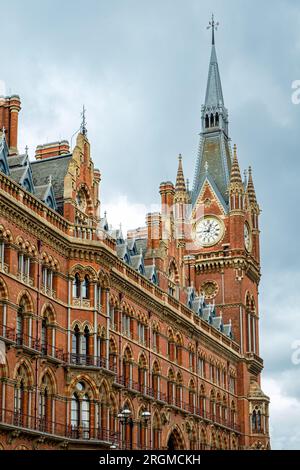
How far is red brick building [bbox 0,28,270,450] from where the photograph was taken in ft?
189

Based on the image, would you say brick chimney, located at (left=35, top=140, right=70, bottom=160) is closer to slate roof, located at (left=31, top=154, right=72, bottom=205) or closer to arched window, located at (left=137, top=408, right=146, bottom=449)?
slate roof, located at (left=31, top=154, right=72, bottom=205)

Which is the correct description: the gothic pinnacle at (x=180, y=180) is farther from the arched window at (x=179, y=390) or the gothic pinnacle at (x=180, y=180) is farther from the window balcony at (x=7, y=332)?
the window balcony at (x=7, y=332)

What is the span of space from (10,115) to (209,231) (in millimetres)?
49952

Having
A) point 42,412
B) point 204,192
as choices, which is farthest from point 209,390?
point 42,412

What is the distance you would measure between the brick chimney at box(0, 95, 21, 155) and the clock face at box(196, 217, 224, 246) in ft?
160

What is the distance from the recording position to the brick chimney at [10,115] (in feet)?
221

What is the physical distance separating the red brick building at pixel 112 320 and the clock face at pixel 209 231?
0.16 meters

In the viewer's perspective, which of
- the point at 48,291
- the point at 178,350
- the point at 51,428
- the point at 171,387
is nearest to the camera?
the point at 51,428

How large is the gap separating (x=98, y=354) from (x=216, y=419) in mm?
34232

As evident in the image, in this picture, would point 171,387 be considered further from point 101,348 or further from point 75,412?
point 75,412

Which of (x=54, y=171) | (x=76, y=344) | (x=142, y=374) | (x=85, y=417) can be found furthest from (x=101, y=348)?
(x=54, y=171)

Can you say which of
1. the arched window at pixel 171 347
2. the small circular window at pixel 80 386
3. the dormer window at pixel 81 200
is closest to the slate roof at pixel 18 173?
the dormer window at pixel 81 200

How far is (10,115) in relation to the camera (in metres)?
67.4
